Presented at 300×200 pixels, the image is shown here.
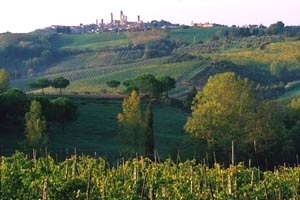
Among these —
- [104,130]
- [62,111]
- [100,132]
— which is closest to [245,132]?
[100,132]

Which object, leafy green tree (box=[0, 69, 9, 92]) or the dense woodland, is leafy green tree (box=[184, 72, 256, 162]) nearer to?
the dense woodland

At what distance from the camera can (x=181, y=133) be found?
66375mm

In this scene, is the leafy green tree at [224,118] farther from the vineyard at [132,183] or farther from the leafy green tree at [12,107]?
the vineyard at [132,183]

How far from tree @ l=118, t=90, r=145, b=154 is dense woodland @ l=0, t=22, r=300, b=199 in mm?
80

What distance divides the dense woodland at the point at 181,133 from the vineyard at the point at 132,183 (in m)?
0.05

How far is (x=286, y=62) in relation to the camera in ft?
443

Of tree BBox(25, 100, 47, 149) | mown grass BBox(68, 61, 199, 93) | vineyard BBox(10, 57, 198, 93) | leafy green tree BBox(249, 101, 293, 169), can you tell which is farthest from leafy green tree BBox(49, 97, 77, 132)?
mown grass BBox(68, 61, 199, 93)

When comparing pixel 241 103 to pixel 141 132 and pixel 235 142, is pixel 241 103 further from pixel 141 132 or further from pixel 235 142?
pixel 141 132

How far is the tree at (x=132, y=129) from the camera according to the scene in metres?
52.2

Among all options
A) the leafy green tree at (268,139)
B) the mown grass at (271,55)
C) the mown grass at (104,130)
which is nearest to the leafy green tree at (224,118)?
the leafy green tree at (268,139)

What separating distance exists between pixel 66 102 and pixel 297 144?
1947 cm

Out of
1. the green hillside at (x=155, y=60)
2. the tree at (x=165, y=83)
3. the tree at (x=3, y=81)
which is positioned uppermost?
the tree at (x=3, y=81)

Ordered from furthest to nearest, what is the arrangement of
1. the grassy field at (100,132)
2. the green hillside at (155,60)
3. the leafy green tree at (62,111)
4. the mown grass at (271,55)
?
the mown grass at (271,55)
the green hillside at (155,60)
the leafy green tree at (62,111)
the grassy field at (100,132)

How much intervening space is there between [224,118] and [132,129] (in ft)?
24.4
